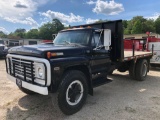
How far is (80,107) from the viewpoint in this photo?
450cm

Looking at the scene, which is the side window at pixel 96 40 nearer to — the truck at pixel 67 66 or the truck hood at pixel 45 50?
the truck at pixel 67 66

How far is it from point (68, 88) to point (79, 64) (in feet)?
2.14

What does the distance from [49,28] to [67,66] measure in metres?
83.9

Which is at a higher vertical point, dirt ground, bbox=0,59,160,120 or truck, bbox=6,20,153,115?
truck, bbox=6,20,153,115

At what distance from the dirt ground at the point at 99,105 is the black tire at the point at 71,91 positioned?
0.16m

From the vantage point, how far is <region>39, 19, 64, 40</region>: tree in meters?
80.4

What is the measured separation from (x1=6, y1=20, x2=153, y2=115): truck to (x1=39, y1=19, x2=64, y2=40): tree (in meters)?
74.9

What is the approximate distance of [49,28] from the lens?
85.4m

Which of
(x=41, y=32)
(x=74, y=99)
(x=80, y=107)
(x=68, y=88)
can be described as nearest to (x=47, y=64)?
(x=68, y=88)

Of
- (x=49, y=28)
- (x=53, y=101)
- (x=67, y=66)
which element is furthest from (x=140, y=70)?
(x=49, y=28)

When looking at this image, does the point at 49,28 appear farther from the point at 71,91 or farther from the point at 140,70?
the point at 71,91

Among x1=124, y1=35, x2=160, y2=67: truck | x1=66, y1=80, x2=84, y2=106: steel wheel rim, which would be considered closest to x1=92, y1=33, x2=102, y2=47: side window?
x1=66, y1=80, x2=84, y2=106: steel wheel rim

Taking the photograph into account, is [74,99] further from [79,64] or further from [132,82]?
[132,82]

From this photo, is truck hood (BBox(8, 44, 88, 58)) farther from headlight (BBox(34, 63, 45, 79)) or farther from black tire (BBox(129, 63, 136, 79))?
black tire (BBox(129, 63, 136, 79))
